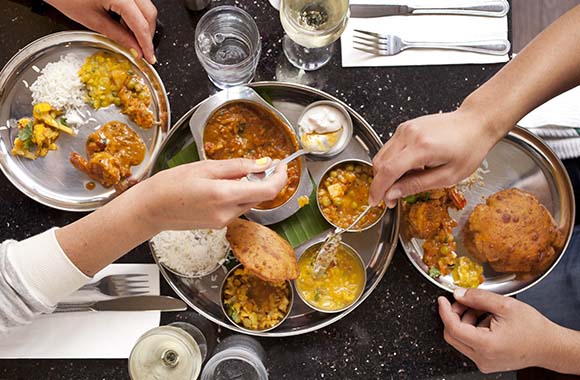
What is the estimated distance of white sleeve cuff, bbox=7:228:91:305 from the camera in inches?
76.6

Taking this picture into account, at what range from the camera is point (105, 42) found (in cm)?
228

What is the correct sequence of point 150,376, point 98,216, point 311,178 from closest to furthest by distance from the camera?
point 98,216
point 150,376
point 311,178

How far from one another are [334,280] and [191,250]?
1.81 ft

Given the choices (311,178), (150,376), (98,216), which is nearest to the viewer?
(98,216)

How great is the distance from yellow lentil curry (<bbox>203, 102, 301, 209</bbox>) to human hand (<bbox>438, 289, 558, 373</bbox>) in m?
0.79

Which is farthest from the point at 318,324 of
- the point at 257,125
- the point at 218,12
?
the point at 218,12

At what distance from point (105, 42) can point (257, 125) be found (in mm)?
676

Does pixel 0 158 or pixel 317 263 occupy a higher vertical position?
pixel 0 158

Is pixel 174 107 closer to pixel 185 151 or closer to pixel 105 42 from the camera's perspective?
pixel 185 151

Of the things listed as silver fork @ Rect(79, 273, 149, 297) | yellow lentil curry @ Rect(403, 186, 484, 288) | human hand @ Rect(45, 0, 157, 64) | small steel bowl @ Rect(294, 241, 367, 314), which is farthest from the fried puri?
human hand @ Rect(45, 0, 157, 64)

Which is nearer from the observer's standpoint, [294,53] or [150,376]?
[150,376]

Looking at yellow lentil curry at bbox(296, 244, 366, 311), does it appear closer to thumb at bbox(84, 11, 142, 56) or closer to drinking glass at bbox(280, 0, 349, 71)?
drinking glass at bbox(280, 0, 349, 71)

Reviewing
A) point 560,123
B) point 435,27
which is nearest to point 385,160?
point 435,27

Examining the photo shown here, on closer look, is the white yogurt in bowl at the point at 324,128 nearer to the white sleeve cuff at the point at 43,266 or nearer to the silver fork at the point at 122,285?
the silver fork at the point at 122,285
